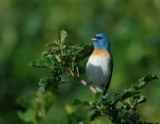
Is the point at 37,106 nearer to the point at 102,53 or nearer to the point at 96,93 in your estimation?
the point at 96,93

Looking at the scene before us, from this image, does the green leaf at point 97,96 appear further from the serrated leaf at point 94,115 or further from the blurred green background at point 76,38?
the blurred green background at point 76,38

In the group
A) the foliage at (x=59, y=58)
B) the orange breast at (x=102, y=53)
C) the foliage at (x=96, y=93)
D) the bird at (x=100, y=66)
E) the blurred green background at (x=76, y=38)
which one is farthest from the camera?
the blurred green background at (x=76, y=38)

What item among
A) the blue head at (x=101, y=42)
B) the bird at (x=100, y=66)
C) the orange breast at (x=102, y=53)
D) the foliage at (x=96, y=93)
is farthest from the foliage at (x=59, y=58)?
the blue head at (x=101, y=42)

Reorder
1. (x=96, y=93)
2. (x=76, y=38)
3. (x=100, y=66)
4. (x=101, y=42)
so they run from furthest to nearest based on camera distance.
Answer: (x=76, y=38)
(x=101, y=42)
(x=100, y=66)
(x=96, y=93)

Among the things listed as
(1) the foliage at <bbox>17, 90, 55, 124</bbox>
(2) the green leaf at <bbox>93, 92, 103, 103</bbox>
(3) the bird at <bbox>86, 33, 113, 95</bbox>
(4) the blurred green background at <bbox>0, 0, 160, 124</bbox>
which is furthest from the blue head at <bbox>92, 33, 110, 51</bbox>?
(1) the foliage at <bbox>17, 90, 55, 124</bbox>

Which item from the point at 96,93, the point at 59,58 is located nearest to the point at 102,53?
the point at 59,58

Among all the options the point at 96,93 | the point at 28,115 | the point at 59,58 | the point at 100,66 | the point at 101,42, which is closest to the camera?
the point at 28,115
